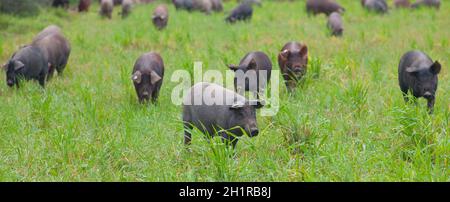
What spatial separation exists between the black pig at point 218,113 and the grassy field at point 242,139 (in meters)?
0.16

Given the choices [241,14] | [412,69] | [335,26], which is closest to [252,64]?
[412,69]

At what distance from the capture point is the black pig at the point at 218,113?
6.04 m

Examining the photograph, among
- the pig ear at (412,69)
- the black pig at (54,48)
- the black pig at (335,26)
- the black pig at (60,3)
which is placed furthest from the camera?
the black pig at (60,3)

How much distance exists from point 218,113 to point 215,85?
1.63 ft

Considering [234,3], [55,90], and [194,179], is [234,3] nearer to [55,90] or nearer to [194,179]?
[55,90]

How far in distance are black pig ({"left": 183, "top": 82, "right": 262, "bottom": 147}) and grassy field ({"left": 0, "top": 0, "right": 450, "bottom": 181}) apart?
164mm

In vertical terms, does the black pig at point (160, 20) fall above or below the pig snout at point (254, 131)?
above

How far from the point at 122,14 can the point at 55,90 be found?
9.49m

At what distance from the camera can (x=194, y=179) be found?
5.64 m

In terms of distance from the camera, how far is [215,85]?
671cm

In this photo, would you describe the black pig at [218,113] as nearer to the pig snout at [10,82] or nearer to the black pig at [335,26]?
the pig snout at [10,82]

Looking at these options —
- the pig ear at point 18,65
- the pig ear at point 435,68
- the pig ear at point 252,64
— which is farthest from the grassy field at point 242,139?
the pig ear at point 252,64

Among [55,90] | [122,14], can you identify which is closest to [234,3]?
[122,14]

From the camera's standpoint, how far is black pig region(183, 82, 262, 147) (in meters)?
6.04
